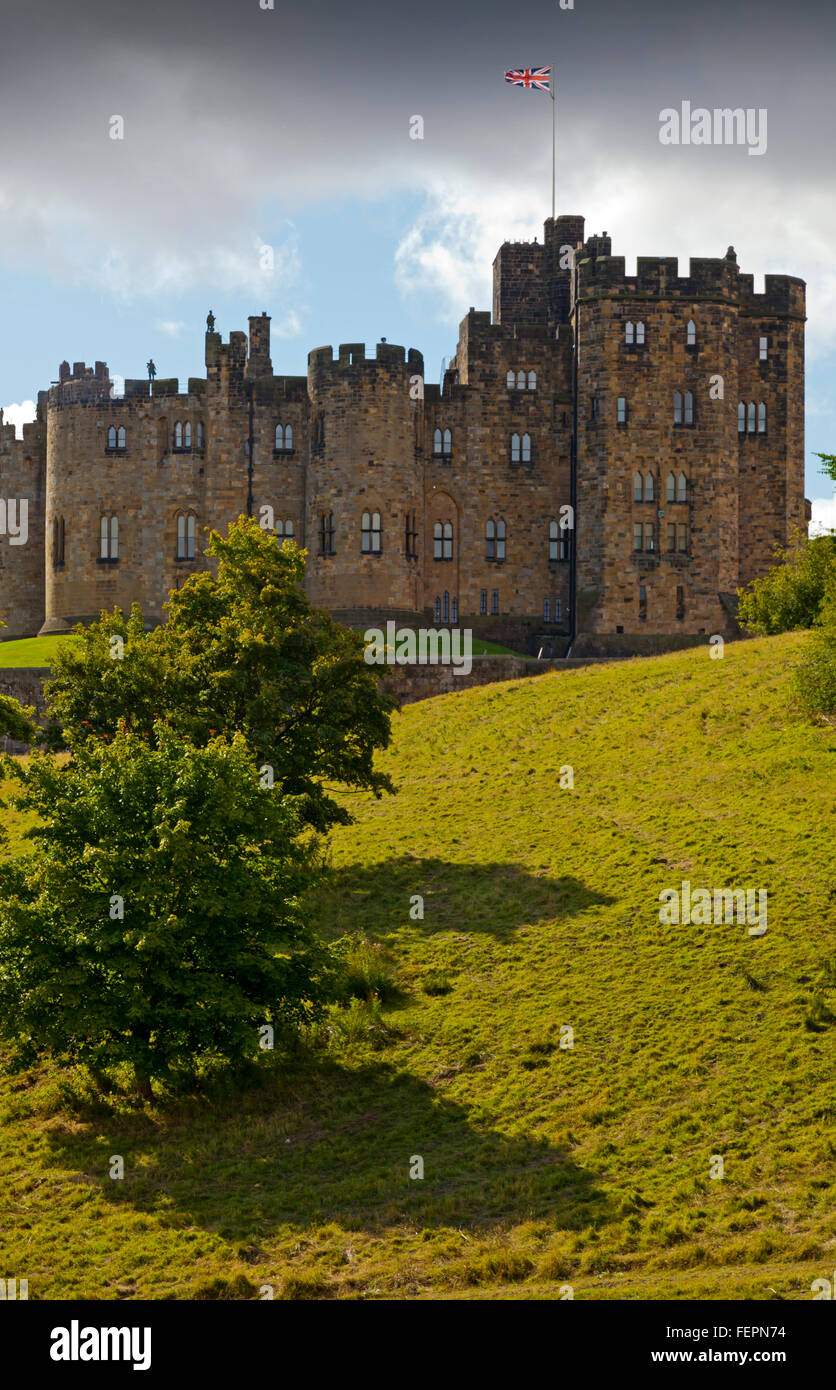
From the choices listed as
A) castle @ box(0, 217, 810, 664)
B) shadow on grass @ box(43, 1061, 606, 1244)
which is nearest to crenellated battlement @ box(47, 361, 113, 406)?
castle @ box(0, 217, 810, 664)

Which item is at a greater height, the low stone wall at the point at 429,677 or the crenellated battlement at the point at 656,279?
the crenellated battlement at the point at 656,279

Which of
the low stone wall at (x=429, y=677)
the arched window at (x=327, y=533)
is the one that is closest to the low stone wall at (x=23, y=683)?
the low stone wall at (x=429, y=677)

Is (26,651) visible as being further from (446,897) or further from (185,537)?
(446,897)

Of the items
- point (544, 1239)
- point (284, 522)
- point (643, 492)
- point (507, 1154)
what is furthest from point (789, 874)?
point (284, 522)

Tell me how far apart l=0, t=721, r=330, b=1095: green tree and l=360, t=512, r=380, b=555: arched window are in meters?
41.1

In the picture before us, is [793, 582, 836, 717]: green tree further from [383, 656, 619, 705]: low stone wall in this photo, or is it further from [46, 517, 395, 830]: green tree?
[383, 656, 619, 705]: low stone wall

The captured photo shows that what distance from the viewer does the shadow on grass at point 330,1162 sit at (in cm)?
2339

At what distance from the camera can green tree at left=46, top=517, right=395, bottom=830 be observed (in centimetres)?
3619

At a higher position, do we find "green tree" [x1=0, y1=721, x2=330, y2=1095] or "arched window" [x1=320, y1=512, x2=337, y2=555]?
"arched window" [x1=320, y1=512, x2=337, y2=555]

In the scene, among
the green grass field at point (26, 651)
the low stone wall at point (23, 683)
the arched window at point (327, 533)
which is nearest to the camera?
the low stone wall at point (23, 683)

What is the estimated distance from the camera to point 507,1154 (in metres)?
24.8

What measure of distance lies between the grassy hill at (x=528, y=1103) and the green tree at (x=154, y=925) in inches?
64.6

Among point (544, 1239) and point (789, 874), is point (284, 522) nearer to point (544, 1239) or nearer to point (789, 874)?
point (789, 874)

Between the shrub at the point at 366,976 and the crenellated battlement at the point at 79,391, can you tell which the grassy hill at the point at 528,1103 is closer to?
the shrub at the point at 366,976
